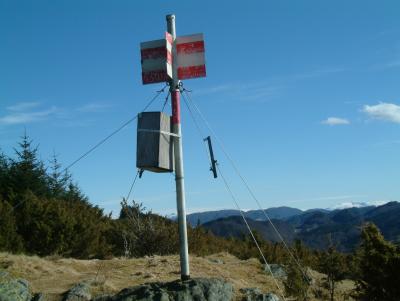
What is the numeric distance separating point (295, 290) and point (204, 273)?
7.28ft

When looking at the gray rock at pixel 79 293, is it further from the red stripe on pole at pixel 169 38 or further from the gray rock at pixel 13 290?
the red stripe on pole at pixel 169 38

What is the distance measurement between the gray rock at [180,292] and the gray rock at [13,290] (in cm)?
186

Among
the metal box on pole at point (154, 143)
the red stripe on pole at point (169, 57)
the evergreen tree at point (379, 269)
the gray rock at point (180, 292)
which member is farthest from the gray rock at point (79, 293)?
the evergreen tree at point (379, 269)

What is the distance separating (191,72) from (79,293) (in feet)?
14.8

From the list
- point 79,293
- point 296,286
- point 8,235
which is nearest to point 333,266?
point 296,286

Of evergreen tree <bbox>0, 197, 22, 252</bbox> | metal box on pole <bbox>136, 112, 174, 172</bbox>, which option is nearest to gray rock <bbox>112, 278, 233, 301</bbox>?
metal box on pole <bbox>136, 112, 174, 172</bbox>

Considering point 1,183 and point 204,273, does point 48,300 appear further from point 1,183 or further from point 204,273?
point 1,183

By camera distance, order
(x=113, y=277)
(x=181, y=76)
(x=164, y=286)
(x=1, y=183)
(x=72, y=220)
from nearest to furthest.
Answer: (x=164, y=286), (x=181, y=76), (x=113, y=277), (x=72, y=220), (x=1, y=183)

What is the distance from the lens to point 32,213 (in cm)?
1906

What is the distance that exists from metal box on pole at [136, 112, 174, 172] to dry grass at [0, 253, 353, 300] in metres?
3.04

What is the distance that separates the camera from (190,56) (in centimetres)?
891

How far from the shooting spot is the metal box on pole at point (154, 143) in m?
8.44

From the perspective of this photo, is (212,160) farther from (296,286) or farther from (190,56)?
(296,286)

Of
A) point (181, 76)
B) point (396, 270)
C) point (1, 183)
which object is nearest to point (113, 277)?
point (181, 76)
